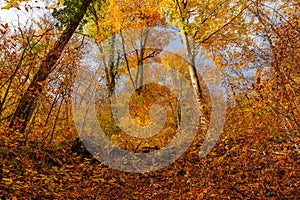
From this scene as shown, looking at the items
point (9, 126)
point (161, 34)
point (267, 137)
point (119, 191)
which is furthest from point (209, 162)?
point (161, 34)

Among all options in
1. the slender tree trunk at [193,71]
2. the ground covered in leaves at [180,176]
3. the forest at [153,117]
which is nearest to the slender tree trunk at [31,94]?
the forest at [153,117]

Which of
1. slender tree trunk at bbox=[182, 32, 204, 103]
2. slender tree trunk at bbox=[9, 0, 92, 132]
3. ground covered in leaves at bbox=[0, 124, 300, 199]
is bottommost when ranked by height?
ground covered in leaves at bbox=[0, 124, 300, 199]

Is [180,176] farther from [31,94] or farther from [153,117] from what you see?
[153,117]

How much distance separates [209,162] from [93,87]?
8.90 meters

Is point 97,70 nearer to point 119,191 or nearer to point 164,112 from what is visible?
point 164,112

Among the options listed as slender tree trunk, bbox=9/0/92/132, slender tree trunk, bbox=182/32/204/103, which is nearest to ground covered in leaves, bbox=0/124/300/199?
slender tree trunk, bbox=9/0/92/132

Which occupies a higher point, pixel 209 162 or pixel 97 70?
pixel 97 70

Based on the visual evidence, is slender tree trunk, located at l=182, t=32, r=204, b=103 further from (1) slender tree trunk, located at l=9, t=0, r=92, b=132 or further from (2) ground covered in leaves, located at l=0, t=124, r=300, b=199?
(1) slender tree trunk, located at l=9, t=0, r=92, b=132

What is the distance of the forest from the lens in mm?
4207

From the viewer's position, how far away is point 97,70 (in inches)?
603

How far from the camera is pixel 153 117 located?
45.3ft

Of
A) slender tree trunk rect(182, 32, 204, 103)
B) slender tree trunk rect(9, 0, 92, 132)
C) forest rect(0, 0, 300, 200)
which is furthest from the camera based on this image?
slender tree trunk rect(182, 32, 204, 103)

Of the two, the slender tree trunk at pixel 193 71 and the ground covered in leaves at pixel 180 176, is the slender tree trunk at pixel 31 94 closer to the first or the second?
the ground covered in leaves at pixel 180 176

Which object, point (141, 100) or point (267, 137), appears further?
point (141, 100)
